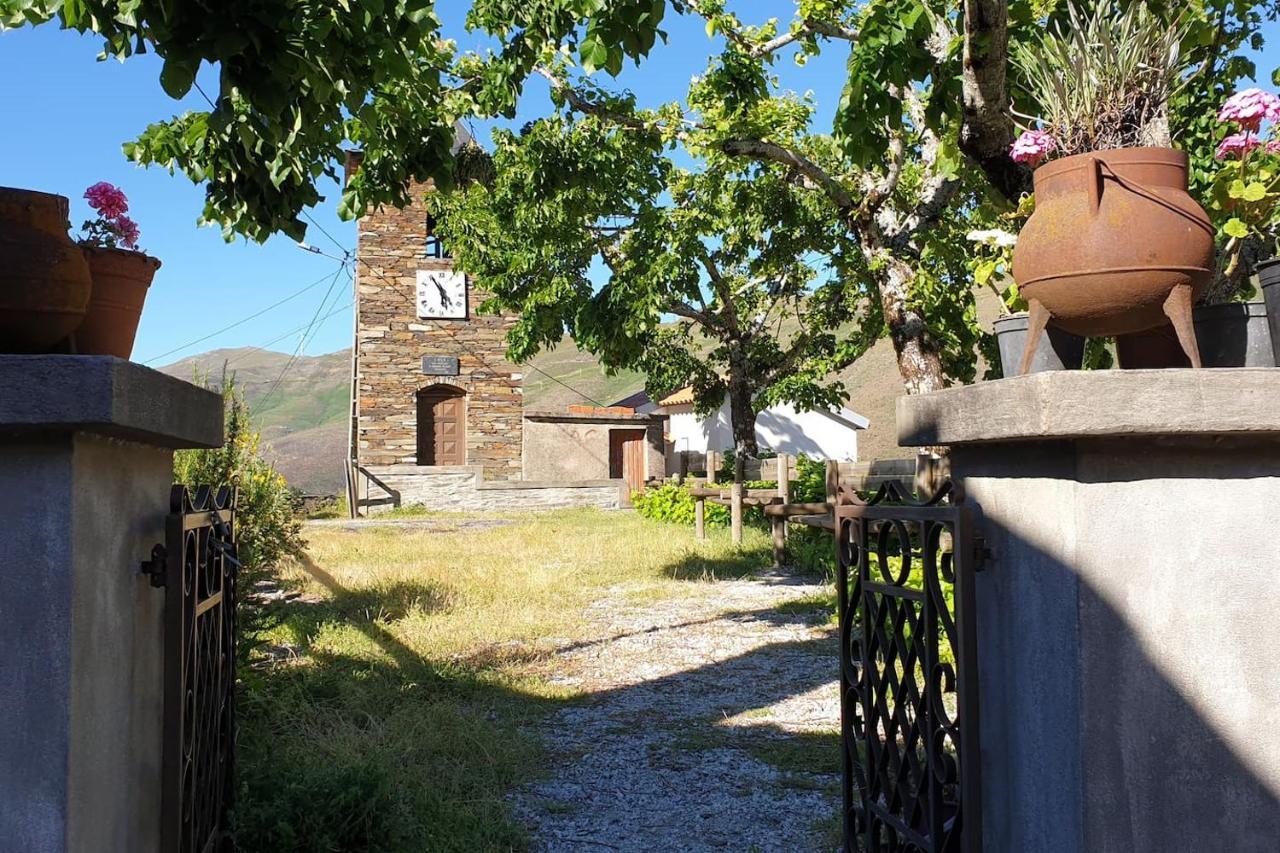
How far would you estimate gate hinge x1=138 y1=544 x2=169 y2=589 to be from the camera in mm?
2199

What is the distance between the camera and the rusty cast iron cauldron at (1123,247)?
85.5 inches

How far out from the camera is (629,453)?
2584 cm

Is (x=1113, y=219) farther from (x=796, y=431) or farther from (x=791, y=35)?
(x=796, y=431)

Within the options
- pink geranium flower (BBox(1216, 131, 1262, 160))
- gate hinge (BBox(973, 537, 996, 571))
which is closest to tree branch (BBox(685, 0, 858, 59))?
pink geranium flower (BBox(1216, 131, 1262, 160))

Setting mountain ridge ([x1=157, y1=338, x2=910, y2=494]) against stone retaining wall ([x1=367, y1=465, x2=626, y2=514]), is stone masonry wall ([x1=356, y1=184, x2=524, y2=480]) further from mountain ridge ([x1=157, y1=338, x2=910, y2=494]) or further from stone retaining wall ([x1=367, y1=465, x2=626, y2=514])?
mountain ridge ([x1=157, y1=338, x2=910, y2=494])

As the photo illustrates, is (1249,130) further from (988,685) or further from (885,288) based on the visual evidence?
(885,288)

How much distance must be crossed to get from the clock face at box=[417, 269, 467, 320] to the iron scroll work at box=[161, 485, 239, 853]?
20372 millimetres

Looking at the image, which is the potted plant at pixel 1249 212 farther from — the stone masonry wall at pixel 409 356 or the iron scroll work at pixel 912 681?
the stone masonry wall at pixel 409 356

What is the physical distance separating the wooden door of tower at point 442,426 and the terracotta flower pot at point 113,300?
69.5 ft

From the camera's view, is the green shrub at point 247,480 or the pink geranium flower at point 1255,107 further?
the green shrub at point 247,480

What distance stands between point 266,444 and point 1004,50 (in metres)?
5.74

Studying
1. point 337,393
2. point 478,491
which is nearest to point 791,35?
point 478,491

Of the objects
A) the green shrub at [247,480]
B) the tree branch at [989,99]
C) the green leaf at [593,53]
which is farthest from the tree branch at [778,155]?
the green leaf at [593,53]

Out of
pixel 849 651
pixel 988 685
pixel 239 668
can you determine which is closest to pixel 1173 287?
pixel 988 685
